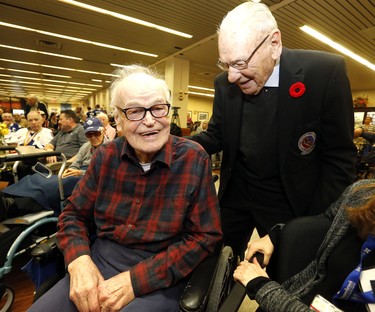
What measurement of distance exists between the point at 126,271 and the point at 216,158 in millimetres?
6719

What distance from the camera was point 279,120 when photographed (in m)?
1.13

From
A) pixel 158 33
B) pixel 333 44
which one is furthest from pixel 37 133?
pixel 333 44

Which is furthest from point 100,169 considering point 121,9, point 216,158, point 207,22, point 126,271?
point 216,158

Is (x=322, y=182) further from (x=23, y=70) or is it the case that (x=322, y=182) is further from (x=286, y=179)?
(x=23, y=70)

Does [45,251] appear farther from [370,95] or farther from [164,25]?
[370,95]

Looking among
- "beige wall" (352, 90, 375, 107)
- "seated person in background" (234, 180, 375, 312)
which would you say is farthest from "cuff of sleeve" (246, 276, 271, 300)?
"beige wall" (352, 90, 375, 107)

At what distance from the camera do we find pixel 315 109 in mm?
1097

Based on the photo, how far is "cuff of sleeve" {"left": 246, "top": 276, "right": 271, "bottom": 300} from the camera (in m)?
0.85

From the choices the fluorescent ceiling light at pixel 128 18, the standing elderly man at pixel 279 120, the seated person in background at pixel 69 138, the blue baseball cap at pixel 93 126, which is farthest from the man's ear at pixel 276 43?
the fluorescent ceiling light at pixel 128 18

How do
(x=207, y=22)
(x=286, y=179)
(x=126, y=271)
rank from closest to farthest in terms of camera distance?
1. (x=126, y=271)
2. (x=286, y=179)
3. (x=207, y=22)

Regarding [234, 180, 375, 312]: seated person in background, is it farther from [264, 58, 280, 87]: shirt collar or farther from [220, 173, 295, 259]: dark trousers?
[264, 58, 280, 87]: shirt collar

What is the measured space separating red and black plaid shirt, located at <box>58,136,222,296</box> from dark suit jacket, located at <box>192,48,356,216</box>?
1.26ft

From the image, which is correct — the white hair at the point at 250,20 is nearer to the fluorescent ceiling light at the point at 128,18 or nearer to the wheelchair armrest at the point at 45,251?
the wheelchair armrest at the point at 45,251

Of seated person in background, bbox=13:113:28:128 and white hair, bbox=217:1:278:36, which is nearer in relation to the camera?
white hair, bbox=217:1:278:36
